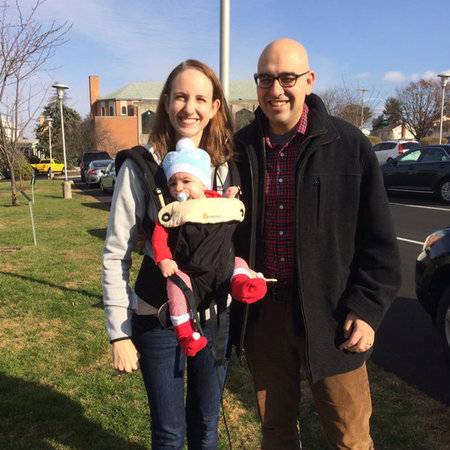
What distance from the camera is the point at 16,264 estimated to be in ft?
23.7

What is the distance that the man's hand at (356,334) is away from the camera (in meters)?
1.92

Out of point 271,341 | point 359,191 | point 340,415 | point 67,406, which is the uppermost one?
point 359,191

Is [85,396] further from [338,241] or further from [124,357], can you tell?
[338,241]

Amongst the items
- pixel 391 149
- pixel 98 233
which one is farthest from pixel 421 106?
pixel 98 233

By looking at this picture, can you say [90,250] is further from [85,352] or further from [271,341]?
[271,341]

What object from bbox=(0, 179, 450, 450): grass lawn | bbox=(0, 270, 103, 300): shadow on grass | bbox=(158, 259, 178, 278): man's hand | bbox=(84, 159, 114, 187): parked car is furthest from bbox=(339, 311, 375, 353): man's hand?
bbox=(84, 159, 114, 187): parked car

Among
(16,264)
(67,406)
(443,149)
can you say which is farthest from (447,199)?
(67,406)

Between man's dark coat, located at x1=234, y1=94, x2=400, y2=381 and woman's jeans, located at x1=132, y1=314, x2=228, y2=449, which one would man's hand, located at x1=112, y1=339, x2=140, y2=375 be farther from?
man's dark coat, located at x1=234, y1=94, x2=400, y2=381

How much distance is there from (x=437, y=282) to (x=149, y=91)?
8549 cm

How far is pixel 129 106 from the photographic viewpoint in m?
78.6

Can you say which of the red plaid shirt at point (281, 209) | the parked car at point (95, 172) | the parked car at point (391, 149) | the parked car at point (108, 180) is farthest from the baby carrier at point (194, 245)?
the parked car at point (391, 149)

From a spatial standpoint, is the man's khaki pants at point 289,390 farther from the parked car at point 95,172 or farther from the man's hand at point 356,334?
the parked car at point 95,172

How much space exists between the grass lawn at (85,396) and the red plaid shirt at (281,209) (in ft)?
4.71

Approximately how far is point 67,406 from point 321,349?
2.22 metres
